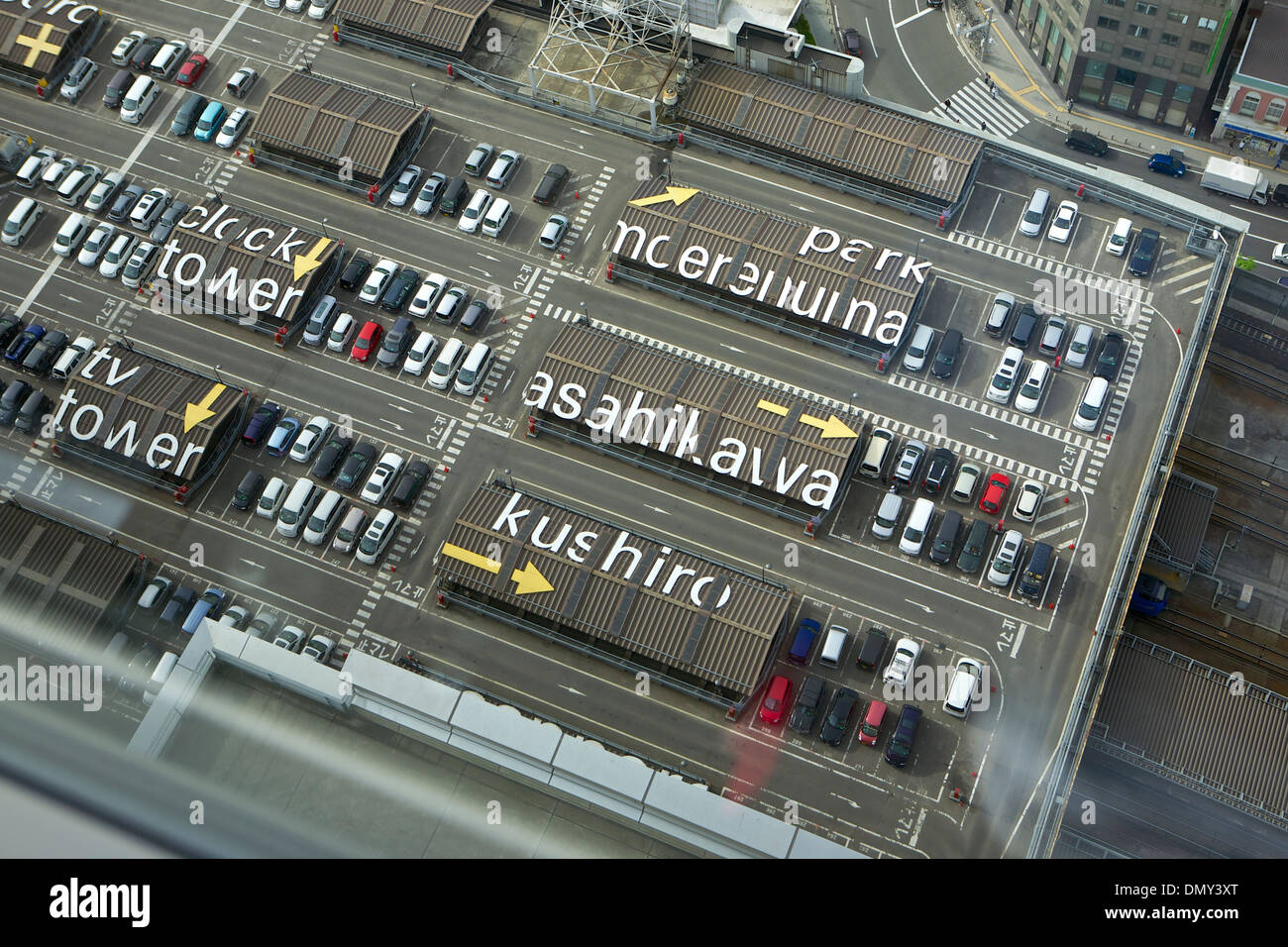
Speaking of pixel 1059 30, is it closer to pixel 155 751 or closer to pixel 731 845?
pixel 731 845

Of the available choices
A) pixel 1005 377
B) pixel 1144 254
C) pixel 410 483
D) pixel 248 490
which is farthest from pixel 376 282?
pixel 1144 254

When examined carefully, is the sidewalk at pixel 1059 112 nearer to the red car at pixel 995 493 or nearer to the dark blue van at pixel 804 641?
the red car at pixel 995 493

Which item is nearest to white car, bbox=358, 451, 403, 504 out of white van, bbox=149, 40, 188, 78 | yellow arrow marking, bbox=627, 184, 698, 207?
yellow arrow marking, bbox=627, 184, 698, 207

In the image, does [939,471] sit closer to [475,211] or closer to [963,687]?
[963,687]

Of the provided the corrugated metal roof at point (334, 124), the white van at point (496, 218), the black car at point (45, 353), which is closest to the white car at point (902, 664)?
the white van at point (496, 218)

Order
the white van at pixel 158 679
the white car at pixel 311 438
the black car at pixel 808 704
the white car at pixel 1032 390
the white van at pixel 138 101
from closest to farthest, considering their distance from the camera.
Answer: the white van at pixel 158 679 < the black car at pixel 808 704 < the white car at pixel 1032 390 < the white car at pixel 311 438 < the white van at pixel 138 101
